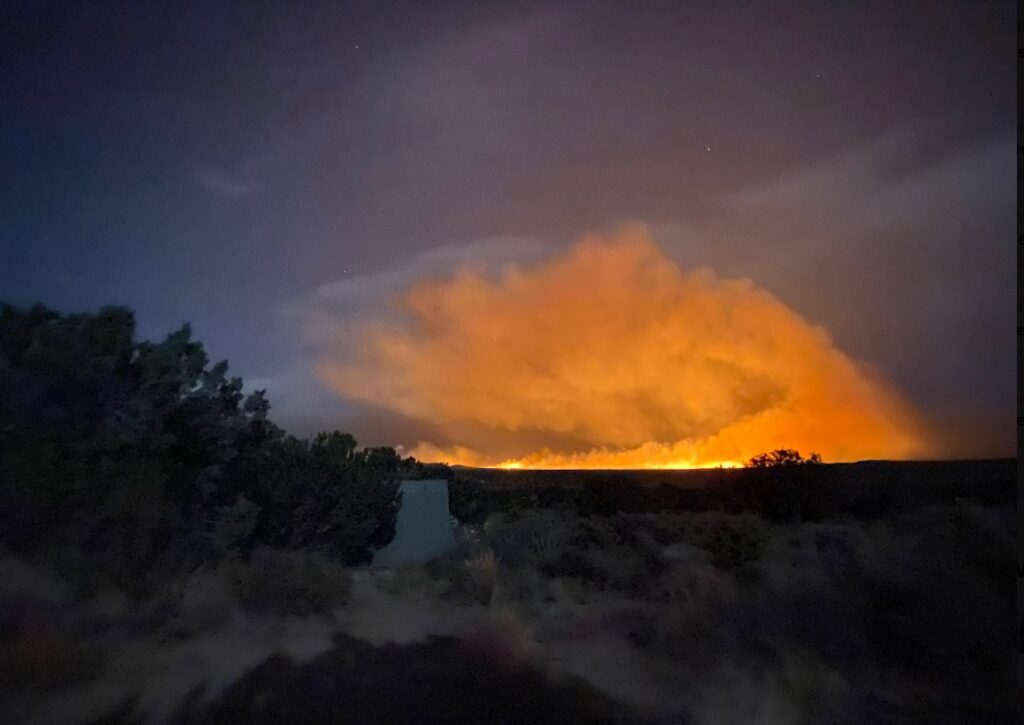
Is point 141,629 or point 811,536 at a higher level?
point 811,536

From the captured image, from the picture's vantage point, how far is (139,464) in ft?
65.0

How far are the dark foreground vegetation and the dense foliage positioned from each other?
0.21 ft

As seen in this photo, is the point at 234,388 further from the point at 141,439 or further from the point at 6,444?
the point at 6,444

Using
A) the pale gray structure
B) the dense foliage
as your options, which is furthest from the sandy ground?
the pale gray structure

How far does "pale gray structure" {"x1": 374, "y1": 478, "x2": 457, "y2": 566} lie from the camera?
34000 millimetres

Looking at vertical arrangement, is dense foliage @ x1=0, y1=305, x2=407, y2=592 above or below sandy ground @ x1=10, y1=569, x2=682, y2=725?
above

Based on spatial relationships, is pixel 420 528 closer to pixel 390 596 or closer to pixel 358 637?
pixel 390 596

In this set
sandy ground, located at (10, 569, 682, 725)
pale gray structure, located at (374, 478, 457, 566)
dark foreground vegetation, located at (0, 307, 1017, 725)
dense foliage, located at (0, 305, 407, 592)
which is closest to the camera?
dark foreground vegetation, located at (0, 307, 1017, 725)

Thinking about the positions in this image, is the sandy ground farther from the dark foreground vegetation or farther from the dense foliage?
the dense foliage

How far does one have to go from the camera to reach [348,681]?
1353cm

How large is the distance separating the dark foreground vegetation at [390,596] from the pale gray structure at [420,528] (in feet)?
13.8

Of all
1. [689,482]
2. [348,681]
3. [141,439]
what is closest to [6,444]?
[141,439]

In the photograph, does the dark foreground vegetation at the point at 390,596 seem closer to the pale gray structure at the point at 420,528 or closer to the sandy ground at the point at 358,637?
the sandy ground at the point at 358,637

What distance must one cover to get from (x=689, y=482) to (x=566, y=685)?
3636cm
